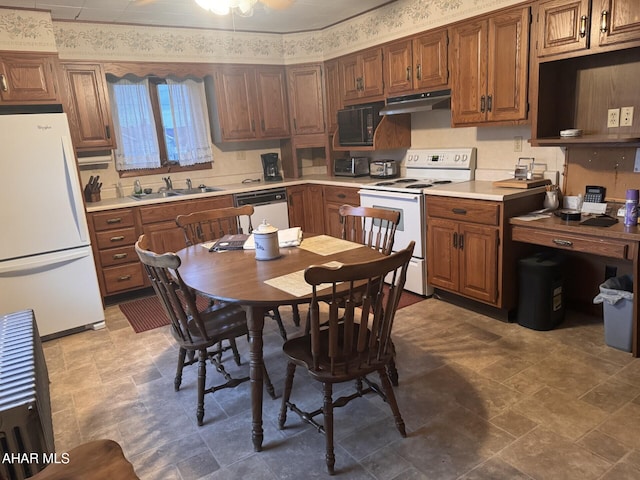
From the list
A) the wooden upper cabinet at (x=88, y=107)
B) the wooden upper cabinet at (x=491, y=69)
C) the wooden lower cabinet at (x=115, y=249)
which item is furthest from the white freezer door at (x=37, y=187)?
the wooden upper cabinet at (x=491, y=69)

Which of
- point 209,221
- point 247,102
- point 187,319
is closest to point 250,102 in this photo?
point 247,102

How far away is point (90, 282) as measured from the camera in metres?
3.58

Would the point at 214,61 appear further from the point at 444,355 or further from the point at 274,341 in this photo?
the point at 444,355

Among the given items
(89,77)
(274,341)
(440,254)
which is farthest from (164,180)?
(440,254)

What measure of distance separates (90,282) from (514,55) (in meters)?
3.61

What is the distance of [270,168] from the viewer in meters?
5.27

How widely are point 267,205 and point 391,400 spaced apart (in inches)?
122

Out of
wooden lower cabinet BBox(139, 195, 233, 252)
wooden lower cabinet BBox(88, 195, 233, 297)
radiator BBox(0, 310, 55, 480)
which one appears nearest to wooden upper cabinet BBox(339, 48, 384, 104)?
wooden lower cabinet BBox(139, 195, 233, 252)

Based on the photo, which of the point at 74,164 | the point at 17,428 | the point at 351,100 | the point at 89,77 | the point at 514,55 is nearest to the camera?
the point at 17,428

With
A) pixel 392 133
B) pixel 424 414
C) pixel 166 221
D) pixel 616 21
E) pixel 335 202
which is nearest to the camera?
pixel 424 414

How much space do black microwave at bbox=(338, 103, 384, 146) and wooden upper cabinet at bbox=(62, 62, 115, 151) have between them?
227 centimetres

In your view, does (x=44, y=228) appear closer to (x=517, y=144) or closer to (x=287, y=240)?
(x=287, y=240)

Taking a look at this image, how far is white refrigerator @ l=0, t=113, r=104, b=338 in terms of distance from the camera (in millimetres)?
3193

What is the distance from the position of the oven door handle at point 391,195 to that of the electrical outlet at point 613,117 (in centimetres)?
135
